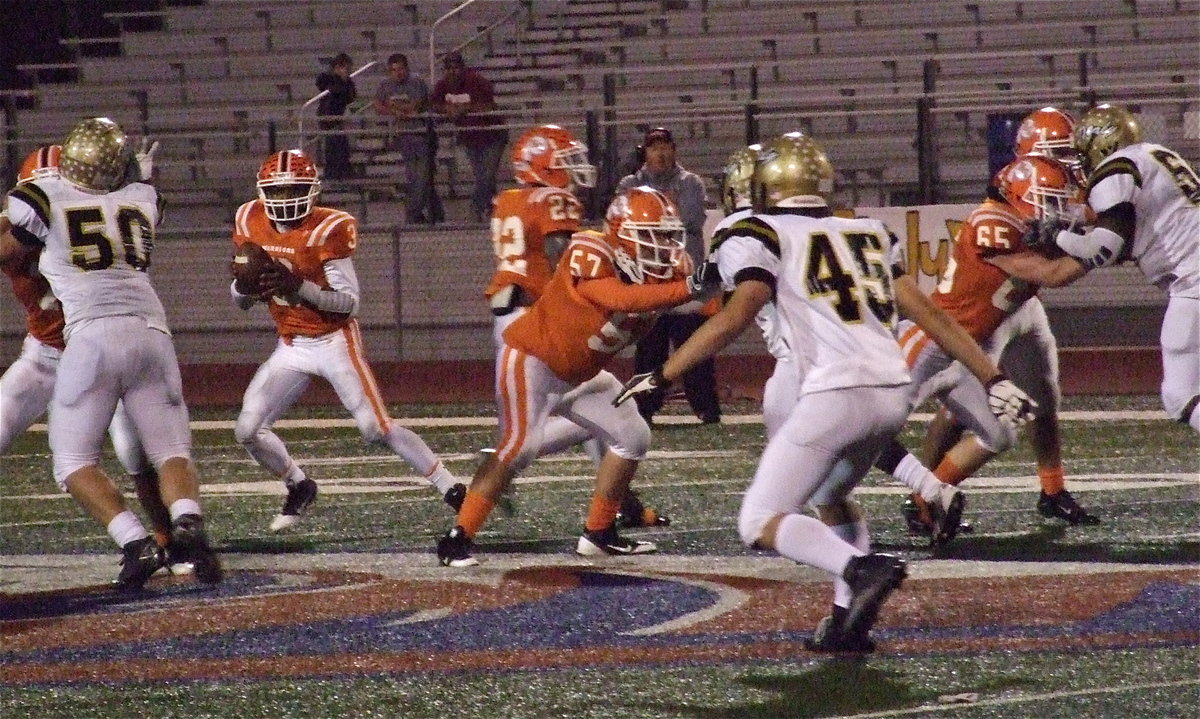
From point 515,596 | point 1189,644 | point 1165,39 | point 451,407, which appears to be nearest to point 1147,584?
point 1189,644

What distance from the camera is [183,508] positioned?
19.1ft

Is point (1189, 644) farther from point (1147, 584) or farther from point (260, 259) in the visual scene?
point (260, 259)

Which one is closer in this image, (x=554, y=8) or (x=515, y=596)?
(x=515, y=596)

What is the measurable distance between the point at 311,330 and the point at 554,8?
34.1 feet

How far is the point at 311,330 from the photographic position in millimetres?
7242

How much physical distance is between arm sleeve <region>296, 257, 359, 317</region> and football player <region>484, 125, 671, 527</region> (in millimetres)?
569

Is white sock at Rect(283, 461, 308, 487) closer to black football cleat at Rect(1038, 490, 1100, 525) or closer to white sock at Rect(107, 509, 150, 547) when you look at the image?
white sock at Rect(107, 509, 150, 547)

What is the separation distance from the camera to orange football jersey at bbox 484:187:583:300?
7.08 meters

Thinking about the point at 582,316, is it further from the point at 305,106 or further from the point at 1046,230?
the point at 305,106

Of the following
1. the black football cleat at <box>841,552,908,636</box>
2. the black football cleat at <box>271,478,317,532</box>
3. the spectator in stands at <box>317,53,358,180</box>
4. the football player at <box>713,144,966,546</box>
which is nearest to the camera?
the black football cleat at <box>841,552,908,636</box>

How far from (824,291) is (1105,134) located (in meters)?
2.26

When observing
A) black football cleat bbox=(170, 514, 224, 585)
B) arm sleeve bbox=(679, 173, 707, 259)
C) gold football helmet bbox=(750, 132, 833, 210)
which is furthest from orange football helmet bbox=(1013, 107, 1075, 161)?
arm sleeve bbox=(679, 173, 707, 259)

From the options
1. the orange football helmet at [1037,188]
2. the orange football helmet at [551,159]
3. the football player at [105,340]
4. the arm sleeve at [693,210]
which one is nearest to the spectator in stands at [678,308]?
the arm sleeve at [693,210]

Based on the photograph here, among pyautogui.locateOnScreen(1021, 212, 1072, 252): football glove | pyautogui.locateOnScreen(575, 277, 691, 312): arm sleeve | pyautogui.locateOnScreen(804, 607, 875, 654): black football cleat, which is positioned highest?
pyautogui.locateOnScreen(1021, 212, 1072, 252): football glove
